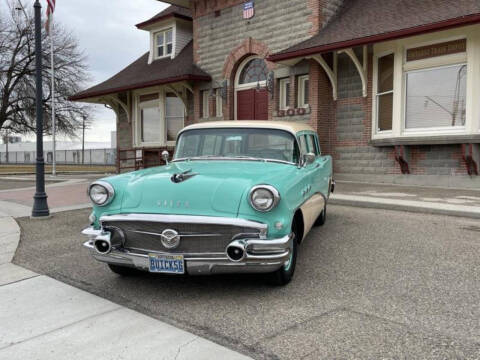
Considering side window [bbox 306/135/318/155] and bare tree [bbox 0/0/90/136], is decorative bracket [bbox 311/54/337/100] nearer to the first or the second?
side window [bbox 306/135/318/155]

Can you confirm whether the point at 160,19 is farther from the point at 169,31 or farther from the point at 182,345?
the point at 182,345

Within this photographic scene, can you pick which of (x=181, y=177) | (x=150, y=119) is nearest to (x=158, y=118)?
(x=150, y=119)

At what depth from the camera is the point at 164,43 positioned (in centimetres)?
2152

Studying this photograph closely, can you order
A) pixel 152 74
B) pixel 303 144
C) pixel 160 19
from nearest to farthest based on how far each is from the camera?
pixel 303 144 < pixel 152 74 < pixel 160 19

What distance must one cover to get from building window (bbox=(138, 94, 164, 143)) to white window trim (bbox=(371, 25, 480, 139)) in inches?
440

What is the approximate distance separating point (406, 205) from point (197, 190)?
19.0ft

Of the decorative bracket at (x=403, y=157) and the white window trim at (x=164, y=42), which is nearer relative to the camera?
the decorative bracket at (x=403, y=157)

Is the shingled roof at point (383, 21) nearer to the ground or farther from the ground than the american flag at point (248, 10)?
nearer to the ground

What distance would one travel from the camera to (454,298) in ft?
12.5

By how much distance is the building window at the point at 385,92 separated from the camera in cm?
1284

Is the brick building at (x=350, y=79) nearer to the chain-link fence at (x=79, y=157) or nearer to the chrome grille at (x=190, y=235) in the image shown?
the chrome grille at (x=190, y=235)

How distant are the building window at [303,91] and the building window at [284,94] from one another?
22.1 inches

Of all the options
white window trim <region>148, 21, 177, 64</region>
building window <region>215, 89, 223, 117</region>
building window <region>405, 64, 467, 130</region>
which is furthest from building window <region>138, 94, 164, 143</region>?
building window <region>405, 64, 467, 130</region>

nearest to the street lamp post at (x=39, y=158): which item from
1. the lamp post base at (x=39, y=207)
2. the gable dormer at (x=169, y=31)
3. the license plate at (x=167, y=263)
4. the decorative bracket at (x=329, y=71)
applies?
the lamp post base at (x=39, y=207)
